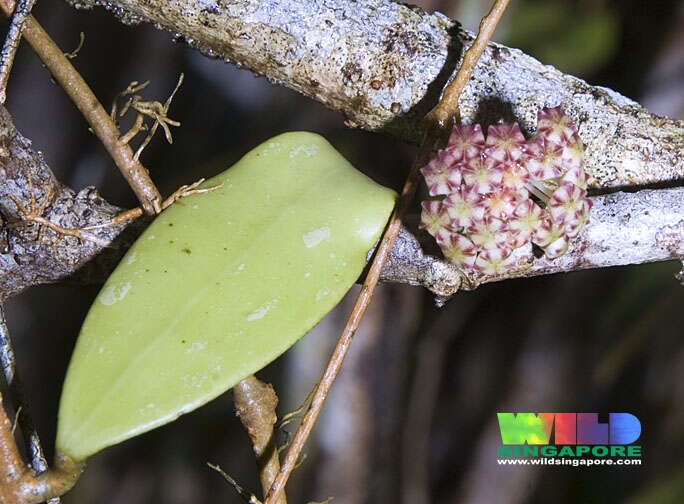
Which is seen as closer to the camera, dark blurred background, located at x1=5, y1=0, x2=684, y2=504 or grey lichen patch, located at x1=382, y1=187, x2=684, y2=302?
grey lichen patch, located at x1=382, y1=187, x2=684, y2=302

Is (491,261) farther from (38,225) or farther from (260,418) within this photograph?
(38,225)

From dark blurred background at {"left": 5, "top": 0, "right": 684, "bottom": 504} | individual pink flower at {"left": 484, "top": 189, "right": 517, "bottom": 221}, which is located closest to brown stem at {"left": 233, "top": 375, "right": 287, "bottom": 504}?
individual pink flower at {"left": 484, "top": 189, "right": 517, "bottom": 221}

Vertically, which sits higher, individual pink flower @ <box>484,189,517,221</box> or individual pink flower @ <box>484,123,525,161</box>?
individual pink flower @ <box>484,123,525,161</box>

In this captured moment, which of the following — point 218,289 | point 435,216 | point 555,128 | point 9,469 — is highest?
point 555,128

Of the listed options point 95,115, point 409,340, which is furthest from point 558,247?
point 409,340

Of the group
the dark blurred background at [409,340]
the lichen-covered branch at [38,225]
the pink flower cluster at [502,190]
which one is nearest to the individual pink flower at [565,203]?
the pink flower cluster at [502,190]

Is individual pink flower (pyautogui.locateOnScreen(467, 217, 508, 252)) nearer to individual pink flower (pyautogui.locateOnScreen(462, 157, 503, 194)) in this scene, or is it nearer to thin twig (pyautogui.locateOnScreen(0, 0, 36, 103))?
individual pink flower (pyautogui.locateOnScreen(462, 157, 503, 194))
